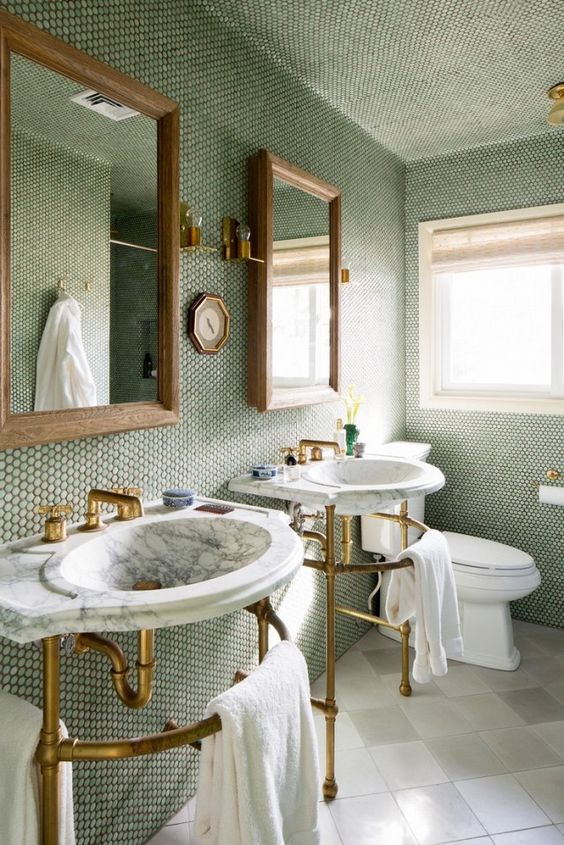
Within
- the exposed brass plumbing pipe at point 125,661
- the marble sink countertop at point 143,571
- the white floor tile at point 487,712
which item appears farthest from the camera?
the white floor tile at point 487,712

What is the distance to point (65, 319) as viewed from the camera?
1438 millimetres

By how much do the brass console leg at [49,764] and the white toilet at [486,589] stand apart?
1.85 meters

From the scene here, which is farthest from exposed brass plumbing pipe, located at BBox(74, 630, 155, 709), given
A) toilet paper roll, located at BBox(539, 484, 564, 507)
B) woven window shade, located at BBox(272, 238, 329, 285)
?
toilet paper roll, located at BBox(539, 484, 564, 507)

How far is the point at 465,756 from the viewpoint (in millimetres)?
2061

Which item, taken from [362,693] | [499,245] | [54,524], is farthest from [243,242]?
[362,693]

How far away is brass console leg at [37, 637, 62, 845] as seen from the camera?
1023 mm

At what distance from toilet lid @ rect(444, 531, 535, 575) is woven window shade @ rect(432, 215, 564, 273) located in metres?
1.40

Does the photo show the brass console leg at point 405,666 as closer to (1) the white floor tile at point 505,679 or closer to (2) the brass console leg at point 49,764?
(1) the white floor tile at point 505,679

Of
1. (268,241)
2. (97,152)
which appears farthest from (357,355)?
(97,152)

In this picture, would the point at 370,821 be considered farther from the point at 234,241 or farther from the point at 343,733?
the point at 234,241

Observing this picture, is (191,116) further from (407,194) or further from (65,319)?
(407,194)

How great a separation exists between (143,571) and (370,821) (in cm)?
105

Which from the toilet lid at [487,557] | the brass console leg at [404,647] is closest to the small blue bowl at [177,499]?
the brass console leg at [404,647]

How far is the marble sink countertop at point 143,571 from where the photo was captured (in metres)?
0.98
